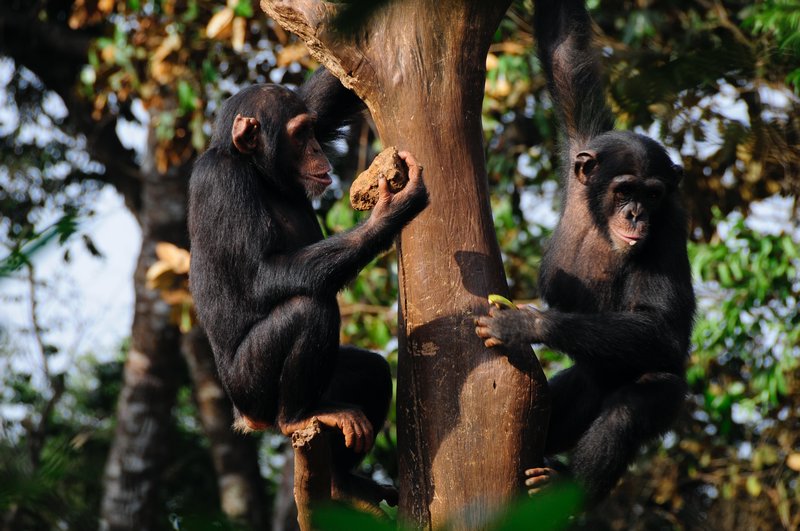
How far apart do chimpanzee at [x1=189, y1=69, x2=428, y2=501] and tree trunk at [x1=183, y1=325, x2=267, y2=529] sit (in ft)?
20.6

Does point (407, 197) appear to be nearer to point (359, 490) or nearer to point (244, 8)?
point (359, 490)

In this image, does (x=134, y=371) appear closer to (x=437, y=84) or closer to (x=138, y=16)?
(x=138, y=16)

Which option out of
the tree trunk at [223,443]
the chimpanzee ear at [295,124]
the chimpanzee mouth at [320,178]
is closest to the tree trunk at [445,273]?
the chimpanzee ear at [295,124]

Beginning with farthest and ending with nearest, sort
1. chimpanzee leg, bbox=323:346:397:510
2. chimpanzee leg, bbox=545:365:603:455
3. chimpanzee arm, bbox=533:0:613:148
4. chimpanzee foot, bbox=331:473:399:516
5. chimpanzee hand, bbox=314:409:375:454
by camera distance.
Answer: chimpanzee arm, bbox=533:0:613:148 < chimpanzee leg, bbox=545:365:603:455 < chimpanzee leg, bbox=323:346:397:510 < chimpanzee foot, bbox=331:473:399:516 < chimpanzee hand, bbox=314:409:375:454

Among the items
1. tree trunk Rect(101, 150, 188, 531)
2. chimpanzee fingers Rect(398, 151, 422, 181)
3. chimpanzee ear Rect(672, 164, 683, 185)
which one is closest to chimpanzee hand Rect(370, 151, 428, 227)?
chimpanzee fingers Rect(398, 151, 422, 181)

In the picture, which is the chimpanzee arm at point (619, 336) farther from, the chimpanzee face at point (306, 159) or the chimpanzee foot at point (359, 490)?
the chimpanzee face at point (306, 159)

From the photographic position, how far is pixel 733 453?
29.0ft

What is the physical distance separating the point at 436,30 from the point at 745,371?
634 centimetres

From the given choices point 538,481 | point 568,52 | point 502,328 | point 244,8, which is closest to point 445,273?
point 502,328

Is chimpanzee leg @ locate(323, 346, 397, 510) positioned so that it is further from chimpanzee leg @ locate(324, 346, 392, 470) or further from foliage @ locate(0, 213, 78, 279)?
foliage @ locate(0, 213, 78, 279)

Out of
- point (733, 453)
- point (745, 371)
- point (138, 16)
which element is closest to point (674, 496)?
point (733, 453)

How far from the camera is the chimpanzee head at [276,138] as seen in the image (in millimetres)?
4121

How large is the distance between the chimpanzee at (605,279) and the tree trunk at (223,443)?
641 centimetres

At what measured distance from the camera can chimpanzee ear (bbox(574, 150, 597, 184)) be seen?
15.1 feet
